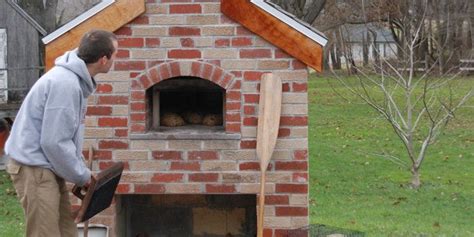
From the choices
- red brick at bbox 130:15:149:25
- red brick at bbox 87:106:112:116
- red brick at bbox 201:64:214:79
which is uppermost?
red brick at bbox 130:15:149:25

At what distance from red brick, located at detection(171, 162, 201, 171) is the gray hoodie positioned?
1.82 meters

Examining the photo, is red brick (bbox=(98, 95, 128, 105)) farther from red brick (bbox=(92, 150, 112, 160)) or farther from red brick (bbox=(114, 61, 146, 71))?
red brick (bbox=(92, 150, 112, 160))

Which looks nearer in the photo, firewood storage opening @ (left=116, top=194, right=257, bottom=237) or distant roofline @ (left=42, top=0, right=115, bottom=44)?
distant roofline @ (left=42, top=0, right=115, bottom=44)

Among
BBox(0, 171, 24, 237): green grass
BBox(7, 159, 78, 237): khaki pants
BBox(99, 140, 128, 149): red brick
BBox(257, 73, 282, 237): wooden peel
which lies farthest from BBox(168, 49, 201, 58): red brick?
BBox(0, 171, 24, 237): green grass

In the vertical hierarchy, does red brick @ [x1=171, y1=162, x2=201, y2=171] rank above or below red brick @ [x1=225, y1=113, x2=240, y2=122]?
below

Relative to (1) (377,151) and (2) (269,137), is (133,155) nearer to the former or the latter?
(2) (269,137)

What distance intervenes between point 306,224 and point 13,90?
29.7ft

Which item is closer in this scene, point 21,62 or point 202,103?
point 202,103

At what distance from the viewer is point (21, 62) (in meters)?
16.0

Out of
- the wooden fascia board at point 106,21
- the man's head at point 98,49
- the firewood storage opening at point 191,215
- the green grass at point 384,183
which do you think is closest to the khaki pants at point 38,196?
the man's head at point 98,49

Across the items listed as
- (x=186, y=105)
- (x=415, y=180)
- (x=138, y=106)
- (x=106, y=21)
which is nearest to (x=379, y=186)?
(x=415, y=180)

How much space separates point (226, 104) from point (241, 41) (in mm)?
542

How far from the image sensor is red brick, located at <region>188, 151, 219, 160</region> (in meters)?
7.52

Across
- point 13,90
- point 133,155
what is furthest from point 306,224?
point 13,90
